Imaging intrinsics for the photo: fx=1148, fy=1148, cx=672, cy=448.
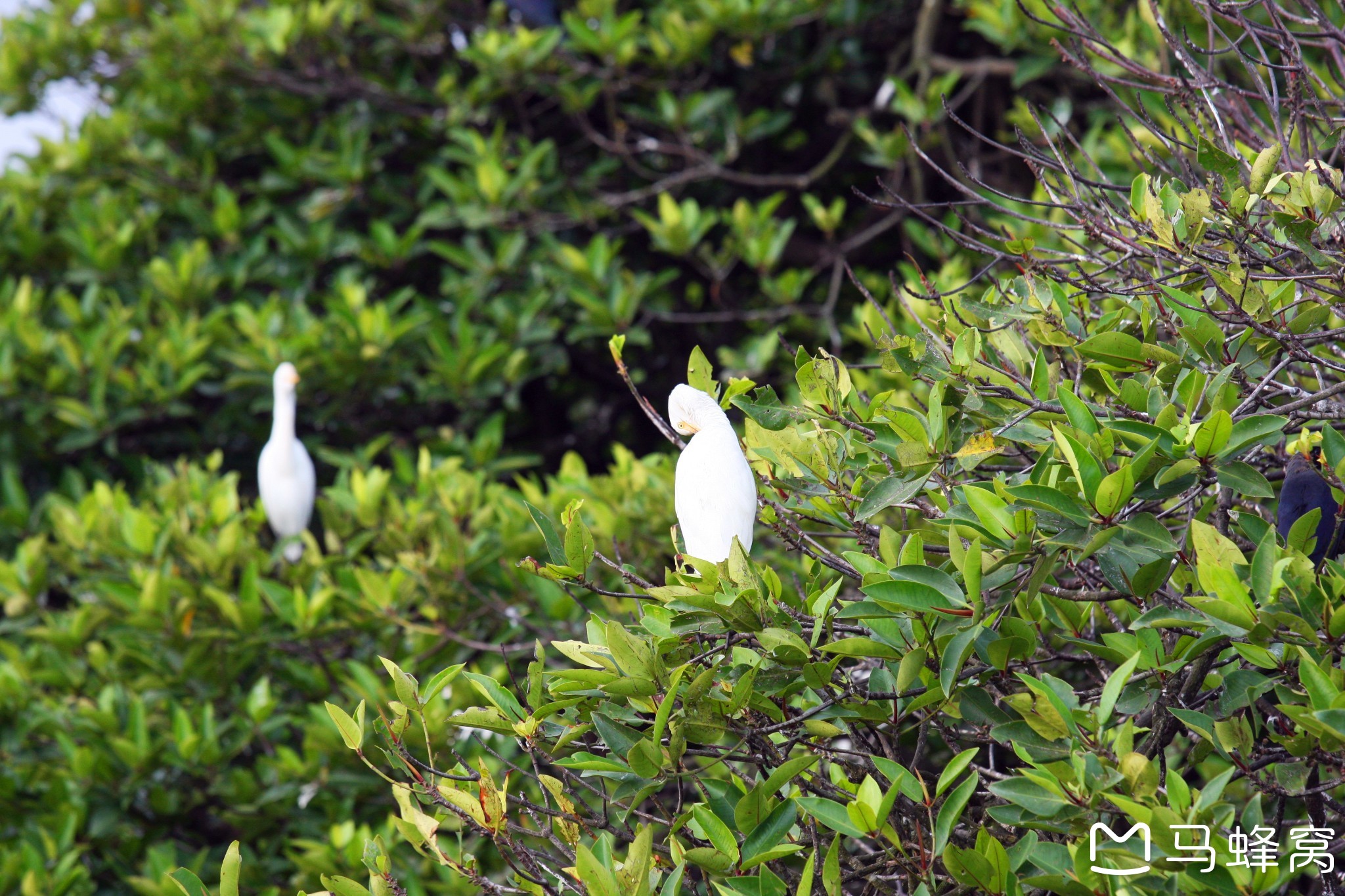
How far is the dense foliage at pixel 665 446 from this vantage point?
3.84ft

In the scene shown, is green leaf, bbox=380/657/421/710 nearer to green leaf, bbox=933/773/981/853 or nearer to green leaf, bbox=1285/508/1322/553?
→ green leaf, bbox=933/773/981/853

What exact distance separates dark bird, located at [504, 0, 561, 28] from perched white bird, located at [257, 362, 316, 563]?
1.64 m

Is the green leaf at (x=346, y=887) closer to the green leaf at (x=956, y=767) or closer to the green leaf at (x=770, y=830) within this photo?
the green leaf at (x=770, y=830)

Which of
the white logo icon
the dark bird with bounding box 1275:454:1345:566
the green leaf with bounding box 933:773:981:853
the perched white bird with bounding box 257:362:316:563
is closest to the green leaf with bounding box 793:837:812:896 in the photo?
the green leaf with bounding box 933:773:981:853

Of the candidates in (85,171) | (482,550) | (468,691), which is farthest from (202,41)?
(468,691)

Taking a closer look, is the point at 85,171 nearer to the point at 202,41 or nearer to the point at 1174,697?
the point at 202,41

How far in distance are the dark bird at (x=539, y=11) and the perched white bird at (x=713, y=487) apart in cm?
275

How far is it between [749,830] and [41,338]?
10.1 ft


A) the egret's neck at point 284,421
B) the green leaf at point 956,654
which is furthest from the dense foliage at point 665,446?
the egret's neck at point 284,421

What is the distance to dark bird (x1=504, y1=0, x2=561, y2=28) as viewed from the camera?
3.80 metres

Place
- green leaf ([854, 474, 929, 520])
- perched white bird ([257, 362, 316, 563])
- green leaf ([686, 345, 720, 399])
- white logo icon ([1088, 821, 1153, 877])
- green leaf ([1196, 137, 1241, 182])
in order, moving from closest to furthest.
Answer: white logo icon ([1088, 821, 1153, 877])
green leaf ([854, 474, 929, 520])
green leaf ([1196, 137, 1241, 182])
green leaf ([686, 345, 720, 399])
perched white bird ([257, 362, 316, 563])

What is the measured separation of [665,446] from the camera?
3.74 meters

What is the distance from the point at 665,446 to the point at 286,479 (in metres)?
1.29

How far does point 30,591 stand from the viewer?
3.03m
